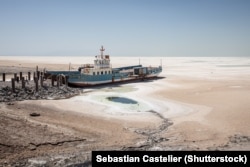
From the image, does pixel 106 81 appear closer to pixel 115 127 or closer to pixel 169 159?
pixel 115 127

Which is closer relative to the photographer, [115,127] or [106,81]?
[115,127]

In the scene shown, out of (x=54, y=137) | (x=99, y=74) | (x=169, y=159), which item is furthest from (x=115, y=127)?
(x=99, y=74)

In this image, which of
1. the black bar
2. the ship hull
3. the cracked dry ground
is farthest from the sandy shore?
the ship hull

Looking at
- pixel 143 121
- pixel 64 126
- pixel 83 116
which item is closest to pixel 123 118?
pixel 143 121

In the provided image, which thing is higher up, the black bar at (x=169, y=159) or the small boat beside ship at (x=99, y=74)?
the small boat beside ship at (x=99, y=74)

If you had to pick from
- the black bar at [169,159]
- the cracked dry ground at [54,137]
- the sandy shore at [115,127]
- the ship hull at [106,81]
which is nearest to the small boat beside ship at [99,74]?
the ship hull at [106,81]

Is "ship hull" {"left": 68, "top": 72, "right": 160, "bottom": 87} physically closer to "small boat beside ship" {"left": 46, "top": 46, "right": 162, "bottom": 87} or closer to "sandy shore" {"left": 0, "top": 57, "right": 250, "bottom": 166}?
"small boat beside ship" {"left": 46, "top": 46, "right": 162, "bottom": 87}

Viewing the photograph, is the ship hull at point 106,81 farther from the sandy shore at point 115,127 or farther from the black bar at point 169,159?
the black bar at point 169,159

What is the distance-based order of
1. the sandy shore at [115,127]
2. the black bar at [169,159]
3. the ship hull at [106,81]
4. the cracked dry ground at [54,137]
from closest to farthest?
the black bar at [169,159]
the cracked dry ground at [54,137]
the sandy shore at [115,127]
the ship hull at [106,81]
